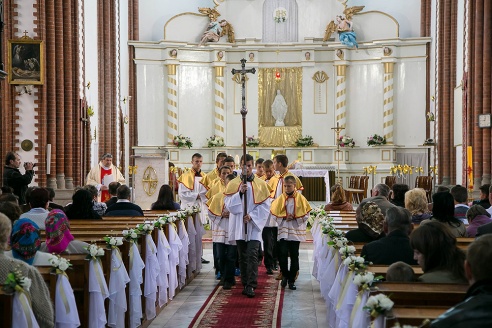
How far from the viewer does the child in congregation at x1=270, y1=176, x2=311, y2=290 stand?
10945 millimetres

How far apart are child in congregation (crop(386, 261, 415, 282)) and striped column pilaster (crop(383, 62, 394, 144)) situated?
23430 mm

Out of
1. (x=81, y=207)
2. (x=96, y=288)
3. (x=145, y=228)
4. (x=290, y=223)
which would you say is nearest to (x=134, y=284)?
(x=145, y=228)

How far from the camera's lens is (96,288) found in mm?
6941

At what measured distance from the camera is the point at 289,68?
29.5 meters

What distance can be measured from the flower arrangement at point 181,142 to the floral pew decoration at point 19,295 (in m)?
23.4

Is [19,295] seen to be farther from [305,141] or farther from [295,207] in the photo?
[305,141]

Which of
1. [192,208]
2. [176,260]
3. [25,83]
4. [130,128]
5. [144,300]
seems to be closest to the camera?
[144,300]

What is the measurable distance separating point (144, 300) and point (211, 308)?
943mm

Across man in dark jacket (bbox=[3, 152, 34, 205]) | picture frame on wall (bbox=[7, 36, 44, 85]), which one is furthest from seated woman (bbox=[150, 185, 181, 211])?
picture frame on wall (bbox=[7, 36, 44, 85])

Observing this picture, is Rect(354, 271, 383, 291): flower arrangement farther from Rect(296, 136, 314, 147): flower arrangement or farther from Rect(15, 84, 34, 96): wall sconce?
Rect(296, 136, 314, 147): flower arrangement

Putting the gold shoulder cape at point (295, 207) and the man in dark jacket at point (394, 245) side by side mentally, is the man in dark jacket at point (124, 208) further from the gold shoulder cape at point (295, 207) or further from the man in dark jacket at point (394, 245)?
the man in dark jacket at point (394, 245)

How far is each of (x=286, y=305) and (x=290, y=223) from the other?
1340mm

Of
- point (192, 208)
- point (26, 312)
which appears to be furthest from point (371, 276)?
point (192, 208)

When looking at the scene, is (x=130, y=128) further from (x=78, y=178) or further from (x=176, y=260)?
(x=176, y=260)
